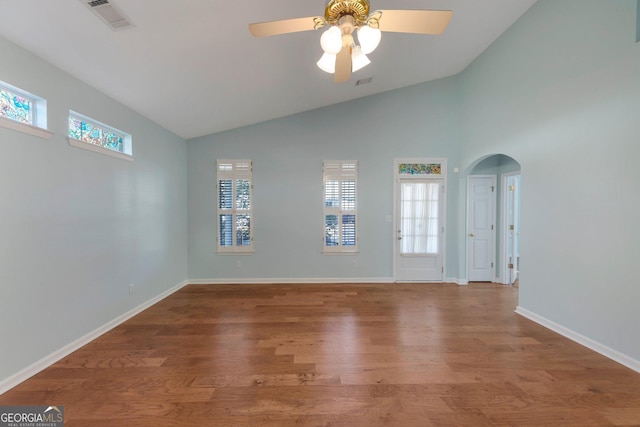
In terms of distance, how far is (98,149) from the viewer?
275cm

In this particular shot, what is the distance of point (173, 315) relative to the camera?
330cm

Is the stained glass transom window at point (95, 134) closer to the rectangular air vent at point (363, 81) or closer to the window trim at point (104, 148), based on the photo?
the window trim at point (104, 148)

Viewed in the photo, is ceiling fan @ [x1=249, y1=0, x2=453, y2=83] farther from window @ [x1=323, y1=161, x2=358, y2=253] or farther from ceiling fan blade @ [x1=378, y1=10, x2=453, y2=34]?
window @ [x1=323, y1=161, x2=358, y2=253]

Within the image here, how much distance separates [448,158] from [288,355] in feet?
14.3

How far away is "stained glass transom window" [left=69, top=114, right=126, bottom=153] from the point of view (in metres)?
2.57

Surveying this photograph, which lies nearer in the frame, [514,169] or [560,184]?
[560,184]

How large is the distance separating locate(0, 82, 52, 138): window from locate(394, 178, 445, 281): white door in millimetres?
4766

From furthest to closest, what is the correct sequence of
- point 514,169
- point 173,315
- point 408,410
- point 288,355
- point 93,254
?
point 514,169
point 173,315
point 93,254
point 288,355
point 408,410

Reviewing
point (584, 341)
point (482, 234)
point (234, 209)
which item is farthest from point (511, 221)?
point (234, 209)

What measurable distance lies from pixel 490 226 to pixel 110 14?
5933mm

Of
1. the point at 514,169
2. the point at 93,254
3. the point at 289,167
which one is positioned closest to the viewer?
the point at 93,254

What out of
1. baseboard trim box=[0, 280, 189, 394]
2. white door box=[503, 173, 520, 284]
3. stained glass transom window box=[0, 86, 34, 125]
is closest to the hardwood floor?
baseboard trim box=[0, 280, 189, 394]

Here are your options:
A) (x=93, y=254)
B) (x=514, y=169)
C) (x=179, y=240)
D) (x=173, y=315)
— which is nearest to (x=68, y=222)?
(x=93, y=254)

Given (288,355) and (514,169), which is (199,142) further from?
(514,169)
